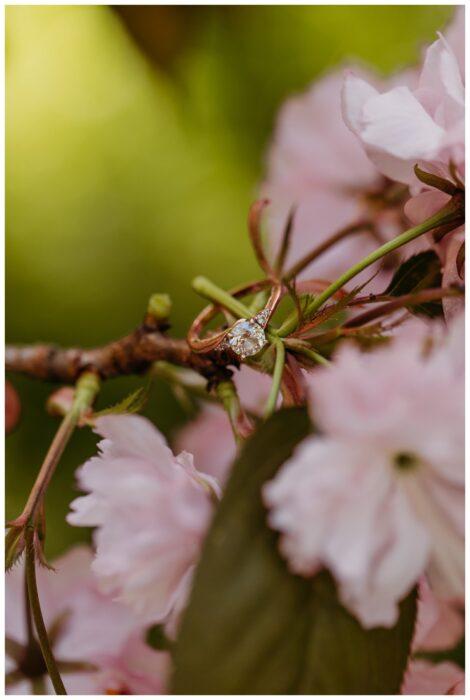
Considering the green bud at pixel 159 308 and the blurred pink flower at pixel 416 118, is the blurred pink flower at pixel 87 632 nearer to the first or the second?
the green bud at pixel 159 308

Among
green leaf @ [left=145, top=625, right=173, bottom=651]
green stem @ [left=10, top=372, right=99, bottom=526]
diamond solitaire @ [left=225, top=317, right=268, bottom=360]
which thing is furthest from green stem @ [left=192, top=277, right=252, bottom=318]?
green leaf @ [left=145, top=625, right=173, bottom=651]

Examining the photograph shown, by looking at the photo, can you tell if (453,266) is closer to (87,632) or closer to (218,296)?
(218,296)

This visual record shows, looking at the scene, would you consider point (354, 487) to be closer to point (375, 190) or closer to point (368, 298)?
point (368, 298)

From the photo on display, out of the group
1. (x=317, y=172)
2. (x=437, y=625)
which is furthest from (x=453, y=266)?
(x=317, y=172)

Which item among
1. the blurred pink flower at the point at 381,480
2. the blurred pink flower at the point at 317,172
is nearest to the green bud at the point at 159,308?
the blurred pink flower at the point at 381,480

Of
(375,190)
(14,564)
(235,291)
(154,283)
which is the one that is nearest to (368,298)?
(235,291)

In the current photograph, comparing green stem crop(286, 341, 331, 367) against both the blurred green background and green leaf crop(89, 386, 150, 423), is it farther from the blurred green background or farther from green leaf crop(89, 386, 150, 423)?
the blurred green background
